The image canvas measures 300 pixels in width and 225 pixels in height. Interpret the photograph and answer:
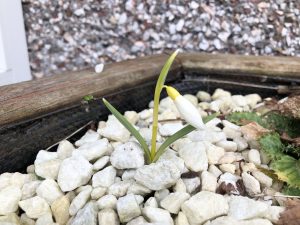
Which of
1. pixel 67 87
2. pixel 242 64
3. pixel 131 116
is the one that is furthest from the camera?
pixel 242 64

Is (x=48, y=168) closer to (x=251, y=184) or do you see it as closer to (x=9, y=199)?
(x=9, y=199)

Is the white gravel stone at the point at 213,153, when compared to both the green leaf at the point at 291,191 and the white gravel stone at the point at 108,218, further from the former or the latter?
the white gravel stone at the point at 108,218

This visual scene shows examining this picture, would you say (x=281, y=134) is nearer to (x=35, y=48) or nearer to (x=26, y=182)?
(x=26, y=182)

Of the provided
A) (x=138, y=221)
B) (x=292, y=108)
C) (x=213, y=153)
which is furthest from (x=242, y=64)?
(x=138, y=221)

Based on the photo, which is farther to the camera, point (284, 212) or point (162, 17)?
point (162, 17)

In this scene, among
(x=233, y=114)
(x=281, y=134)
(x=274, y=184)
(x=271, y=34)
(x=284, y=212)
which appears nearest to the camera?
(x=284, y=212)

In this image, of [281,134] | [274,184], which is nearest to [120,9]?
[281,134]

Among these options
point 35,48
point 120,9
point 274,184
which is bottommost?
point 274,184
